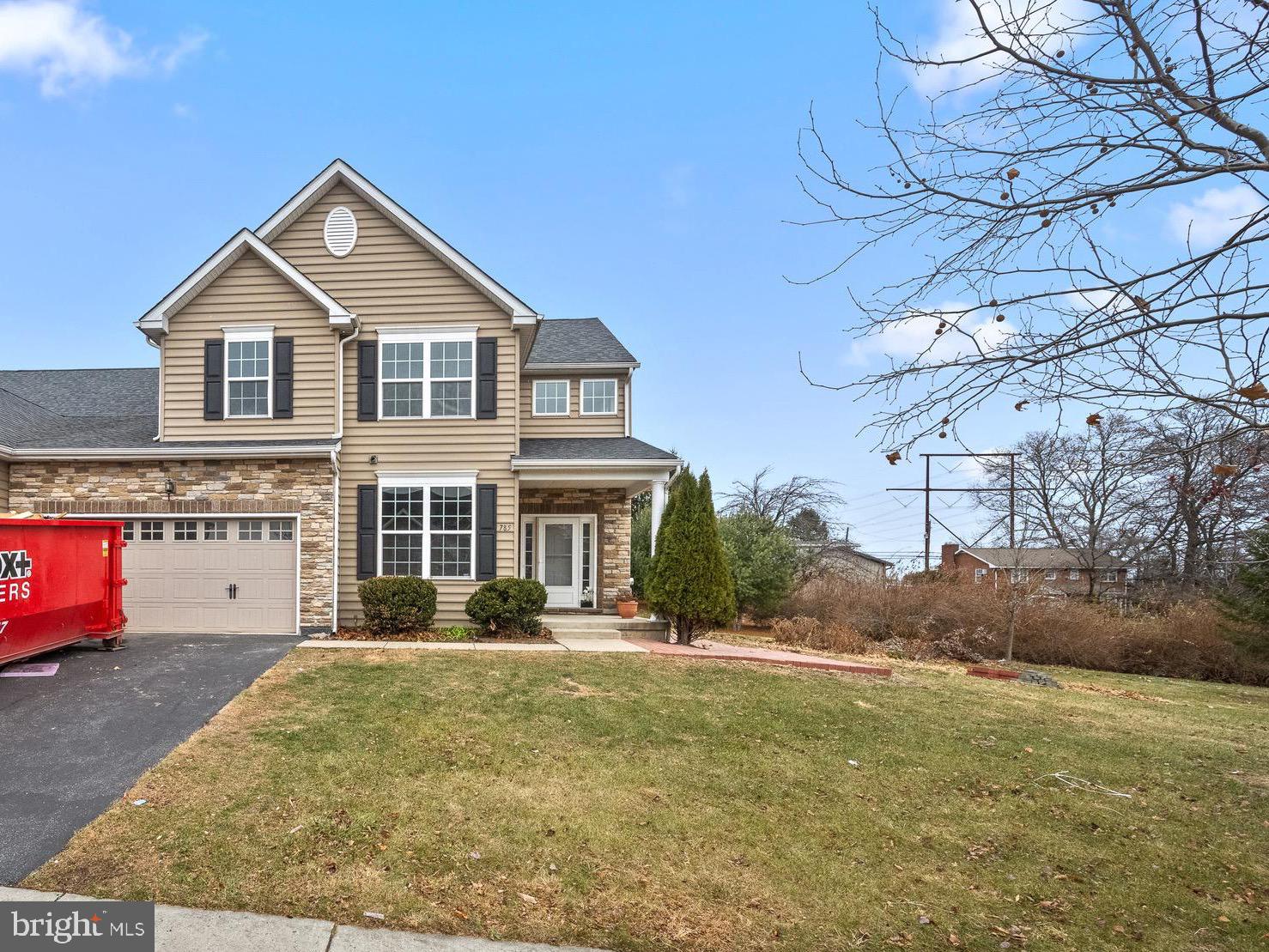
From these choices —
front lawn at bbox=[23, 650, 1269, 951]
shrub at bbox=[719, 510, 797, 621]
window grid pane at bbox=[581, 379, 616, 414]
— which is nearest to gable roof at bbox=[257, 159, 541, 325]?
window grid pane at bbox=[581, 379, 616, 414]

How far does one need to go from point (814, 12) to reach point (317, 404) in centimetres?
1025

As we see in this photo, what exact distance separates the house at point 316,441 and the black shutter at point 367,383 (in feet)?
0.10

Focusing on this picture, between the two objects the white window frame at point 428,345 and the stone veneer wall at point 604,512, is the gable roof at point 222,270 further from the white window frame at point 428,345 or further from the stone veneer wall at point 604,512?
the stone veneer wall at point 604,512

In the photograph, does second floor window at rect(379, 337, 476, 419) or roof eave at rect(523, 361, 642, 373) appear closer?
second floor window at rect(379, 337, 476, 419)

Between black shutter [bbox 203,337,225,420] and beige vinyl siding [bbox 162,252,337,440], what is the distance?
0.11 m

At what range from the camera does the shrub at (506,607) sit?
11.1 meters

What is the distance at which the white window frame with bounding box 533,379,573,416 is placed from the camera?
14.5 metres

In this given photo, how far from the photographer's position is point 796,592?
19500 mm

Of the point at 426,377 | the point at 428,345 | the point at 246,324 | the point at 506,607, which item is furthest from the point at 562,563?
the point at 246,324

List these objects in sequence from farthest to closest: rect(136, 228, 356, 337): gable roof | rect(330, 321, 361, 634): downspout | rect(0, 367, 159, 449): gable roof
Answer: rect(0, 367, 159, 449): gable roof, rect(136, 228, 356, 337): gable roof, rect(330, 321, 361, 634): downspout

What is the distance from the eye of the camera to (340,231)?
12.2 meters

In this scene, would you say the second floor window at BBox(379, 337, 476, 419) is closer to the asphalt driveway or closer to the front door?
the front door

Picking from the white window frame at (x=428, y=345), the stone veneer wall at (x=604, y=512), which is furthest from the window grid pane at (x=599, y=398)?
the white window frame at (x=428, y=345)

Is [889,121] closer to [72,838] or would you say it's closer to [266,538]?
[72,838]
